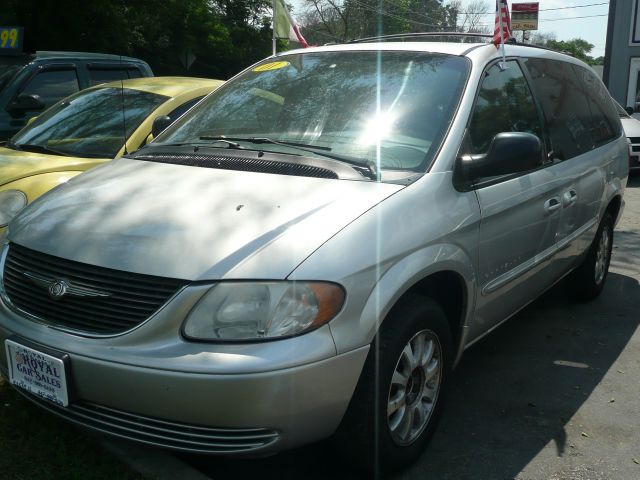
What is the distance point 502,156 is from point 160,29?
2384cm

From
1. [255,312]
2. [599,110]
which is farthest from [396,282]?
[599,110]

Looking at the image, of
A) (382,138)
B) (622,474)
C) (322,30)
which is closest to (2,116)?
(382,138)

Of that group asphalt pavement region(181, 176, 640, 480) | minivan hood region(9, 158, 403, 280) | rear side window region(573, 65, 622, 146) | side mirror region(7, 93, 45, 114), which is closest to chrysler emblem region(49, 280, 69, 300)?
minivan hood region(9, 158, 403, 280)

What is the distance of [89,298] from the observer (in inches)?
106

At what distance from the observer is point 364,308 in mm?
2650

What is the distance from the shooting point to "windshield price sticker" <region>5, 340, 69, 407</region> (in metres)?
2.66

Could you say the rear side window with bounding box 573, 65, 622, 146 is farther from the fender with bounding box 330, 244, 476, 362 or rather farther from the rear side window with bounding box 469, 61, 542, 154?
the fender with bounding box 330, 244, 476, 362

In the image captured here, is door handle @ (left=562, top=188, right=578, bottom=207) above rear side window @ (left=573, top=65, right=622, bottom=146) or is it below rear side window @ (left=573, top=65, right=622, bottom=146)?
below

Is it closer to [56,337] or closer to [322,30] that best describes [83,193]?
[56,337]

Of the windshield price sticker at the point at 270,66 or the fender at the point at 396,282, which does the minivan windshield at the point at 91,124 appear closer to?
the windshield price sticker at the point at 270,66

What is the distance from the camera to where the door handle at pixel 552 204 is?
405cm

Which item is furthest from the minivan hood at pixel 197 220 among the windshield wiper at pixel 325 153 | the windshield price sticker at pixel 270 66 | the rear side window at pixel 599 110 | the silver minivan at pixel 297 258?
the rear side window at pixel 599 110

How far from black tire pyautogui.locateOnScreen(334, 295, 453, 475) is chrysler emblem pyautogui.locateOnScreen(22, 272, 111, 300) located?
1.01 m

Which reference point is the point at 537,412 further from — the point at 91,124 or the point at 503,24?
the point at 91,124
